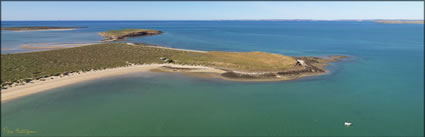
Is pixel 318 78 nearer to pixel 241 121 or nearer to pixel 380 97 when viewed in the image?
pixel 380 97

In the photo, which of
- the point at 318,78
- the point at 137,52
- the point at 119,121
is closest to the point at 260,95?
the point at 318,78

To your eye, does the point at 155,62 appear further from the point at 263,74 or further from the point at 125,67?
the point at 263,74

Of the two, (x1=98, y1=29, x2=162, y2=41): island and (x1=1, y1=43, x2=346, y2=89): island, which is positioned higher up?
(x1=98, y1=29, x2=162, y2=41): island

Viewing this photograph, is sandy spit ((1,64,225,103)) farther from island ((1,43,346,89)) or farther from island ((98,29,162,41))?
island ((98,29,162,41))

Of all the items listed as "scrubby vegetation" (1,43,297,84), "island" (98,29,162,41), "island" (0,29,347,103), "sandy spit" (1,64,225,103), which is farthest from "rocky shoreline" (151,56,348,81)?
"island" (98,29,162,41)

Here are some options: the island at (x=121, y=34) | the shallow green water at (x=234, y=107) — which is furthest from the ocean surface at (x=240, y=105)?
the island at (x=121, y=34)

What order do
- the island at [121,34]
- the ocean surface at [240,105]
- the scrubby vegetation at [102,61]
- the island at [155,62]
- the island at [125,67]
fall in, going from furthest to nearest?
the island at [121,34] < the scrubby vegetation at [102,61] < the island at [155,62] < the island at [125,67] < the ocean surface at [240,105]

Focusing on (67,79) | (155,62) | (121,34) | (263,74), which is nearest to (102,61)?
(155,62)

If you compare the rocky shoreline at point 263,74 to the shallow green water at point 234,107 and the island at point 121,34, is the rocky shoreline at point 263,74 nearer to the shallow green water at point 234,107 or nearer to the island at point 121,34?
the shallow green water at point 234,107
